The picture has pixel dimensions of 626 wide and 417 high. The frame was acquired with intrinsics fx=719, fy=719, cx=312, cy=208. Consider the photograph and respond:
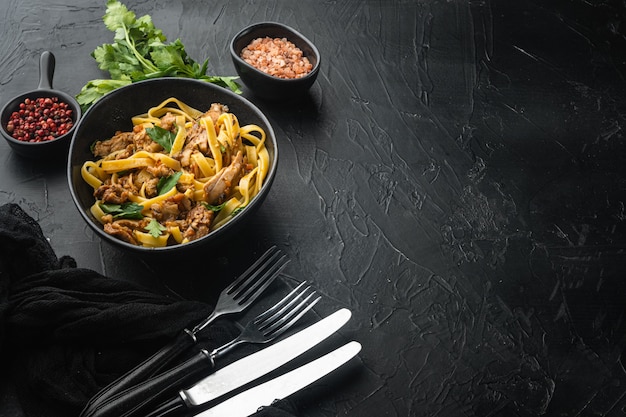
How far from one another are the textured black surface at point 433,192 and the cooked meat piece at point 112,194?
0.75 feet

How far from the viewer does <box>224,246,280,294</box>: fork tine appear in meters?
2.40

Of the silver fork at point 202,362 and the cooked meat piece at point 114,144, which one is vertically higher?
the cooked meat piece at point 114,144

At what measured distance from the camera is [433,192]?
283 centimetres

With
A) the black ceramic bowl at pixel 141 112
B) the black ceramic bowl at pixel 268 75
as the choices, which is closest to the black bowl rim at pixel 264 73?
the black ceramic bowl at pixel 268 75

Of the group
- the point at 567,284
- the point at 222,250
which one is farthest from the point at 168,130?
the point at 567,284

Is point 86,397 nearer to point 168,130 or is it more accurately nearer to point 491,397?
point 168,130

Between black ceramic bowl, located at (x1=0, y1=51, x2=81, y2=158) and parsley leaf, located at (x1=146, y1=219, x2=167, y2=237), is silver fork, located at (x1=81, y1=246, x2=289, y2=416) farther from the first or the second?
black ceramic bowl, located at (x1=0, y1=51, x2=81, y2=158)

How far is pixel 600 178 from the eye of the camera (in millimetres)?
2949

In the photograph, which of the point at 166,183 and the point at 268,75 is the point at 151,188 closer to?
the point at 166,183

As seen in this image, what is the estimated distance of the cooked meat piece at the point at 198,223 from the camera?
2.36 m

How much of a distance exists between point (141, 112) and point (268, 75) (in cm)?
53

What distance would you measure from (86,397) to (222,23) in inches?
73.2

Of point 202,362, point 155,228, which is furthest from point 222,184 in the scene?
point 202,362

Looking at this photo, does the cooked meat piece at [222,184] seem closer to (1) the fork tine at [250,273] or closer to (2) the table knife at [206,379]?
(1) the fork tine at [250,273]
